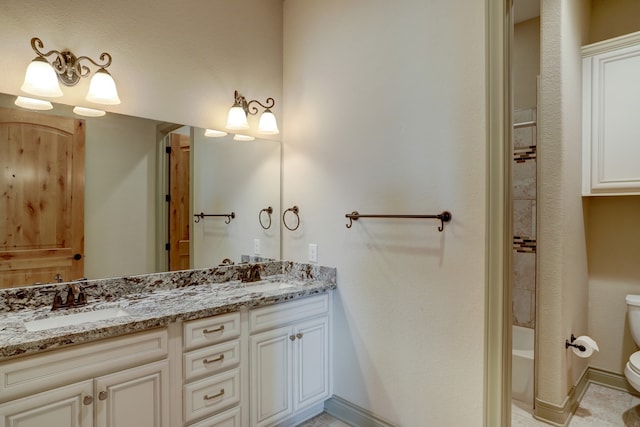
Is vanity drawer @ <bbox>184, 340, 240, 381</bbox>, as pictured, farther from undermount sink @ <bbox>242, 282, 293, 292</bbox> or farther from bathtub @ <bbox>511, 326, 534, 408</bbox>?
bathtub @ <bbox>511, 326, 534, 408</bbox>

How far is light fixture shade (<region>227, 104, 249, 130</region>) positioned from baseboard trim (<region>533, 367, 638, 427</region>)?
264 cm

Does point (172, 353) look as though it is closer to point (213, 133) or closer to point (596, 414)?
point (213, 133)

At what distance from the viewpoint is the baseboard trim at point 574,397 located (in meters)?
2.19

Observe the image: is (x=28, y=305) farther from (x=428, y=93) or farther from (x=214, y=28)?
(x=428, y=93)

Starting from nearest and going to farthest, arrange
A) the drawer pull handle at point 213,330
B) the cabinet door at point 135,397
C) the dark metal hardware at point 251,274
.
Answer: the cabinet door at point 135,397
the drawer pull handle at point 213,330
the dark metal hardware at point 251,274

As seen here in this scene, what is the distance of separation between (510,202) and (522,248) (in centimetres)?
170

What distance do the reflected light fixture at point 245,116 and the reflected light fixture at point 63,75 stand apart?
0.69 metres

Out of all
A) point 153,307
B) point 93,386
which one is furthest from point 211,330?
point 93,386

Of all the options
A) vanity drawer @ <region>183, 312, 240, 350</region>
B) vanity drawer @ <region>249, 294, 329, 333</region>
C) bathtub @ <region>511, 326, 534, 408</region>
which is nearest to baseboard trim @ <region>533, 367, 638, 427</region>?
bathtub @ <region>511, 326, 534, 408</region>

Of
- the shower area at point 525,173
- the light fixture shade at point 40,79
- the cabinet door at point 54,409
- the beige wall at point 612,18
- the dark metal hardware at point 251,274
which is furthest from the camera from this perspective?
the shower area at point 525,173

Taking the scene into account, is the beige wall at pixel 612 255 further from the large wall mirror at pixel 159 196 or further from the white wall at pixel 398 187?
the large wall mirror at pixel 159 196

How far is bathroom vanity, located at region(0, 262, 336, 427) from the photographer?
4.22 ft

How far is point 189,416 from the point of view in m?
1.66

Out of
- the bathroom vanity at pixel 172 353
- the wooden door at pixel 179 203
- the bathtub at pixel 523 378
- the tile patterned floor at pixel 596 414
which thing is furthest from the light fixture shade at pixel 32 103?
the bathtub at pixel 523 378
